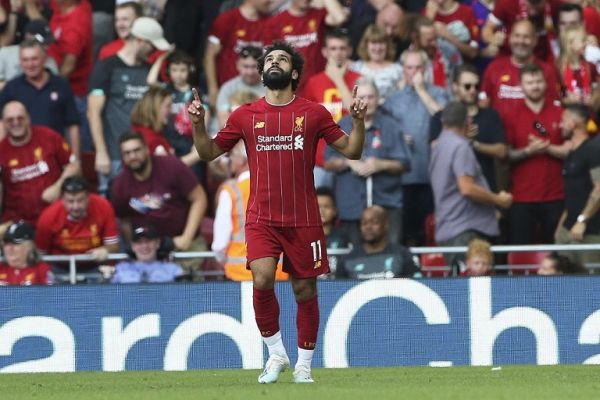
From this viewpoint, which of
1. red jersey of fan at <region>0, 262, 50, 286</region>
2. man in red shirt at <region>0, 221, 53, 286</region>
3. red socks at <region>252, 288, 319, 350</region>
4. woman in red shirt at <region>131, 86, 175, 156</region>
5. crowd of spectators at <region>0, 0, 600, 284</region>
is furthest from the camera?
woman in red shirt at <region>131, 86, 175, 156</region>

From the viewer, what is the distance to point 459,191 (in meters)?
14.2

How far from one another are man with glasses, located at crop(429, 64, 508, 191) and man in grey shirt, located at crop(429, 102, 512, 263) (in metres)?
0.36

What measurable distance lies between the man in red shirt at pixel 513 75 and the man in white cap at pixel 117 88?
3.48 m

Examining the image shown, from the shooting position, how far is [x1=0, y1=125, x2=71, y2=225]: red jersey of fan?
1467cm

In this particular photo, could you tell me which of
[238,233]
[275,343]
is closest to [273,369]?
[275,343]

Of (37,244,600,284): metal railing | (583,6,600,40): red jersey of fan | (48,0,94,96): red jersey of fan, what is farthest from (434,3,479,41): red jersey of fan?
(48,0,94,96): red jersey of fan

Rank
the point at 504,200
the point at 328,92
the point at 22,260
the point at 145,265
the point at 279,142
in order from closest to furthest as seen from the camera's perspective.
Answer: the point at 279,142 → the point at 22,260 → the point at 145,265 → the point at 504,200 → the point at 328,92

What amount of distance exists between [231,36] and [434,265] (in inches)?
156

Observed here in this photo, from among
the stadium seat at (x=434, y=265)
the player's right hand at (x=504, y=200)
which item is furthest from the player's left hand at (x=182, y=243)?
the player's right hand at (x=504, y=200)

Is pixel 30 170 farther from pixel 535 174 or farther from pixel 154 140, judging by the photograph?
pixel 535 174

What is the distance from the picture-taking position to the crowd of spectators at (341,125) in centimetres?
1405

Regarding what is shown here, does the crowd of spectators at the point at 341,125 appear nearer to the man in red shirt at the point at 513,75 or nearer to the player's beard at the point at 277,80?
the man in red shirt at the point at 513,75

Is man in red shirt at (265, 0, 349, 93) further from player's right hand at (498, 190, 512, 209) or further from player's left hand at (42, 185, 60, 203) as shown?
player's left hand at (42, 185, 60, 203)

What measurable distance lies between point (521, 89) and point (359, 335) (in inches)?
168
